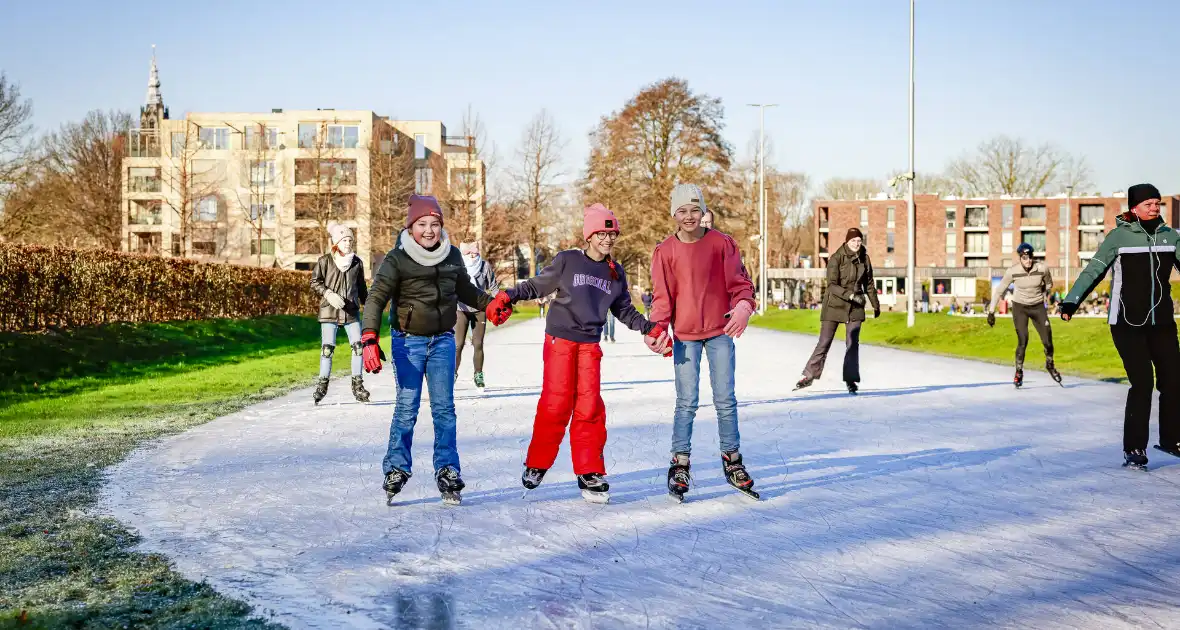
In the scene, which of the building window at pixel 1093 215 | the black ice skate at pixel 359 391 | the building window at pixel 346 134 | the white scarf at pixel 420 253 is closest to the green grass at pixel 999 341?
the black ice skate at pixel 359 391

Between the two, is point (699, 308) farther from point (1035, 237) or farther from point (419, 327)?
point (1035, 237)

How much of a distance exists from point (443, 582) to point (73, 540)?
73.9 inches

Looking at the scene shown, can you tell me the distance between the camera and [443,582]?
4.35 meters

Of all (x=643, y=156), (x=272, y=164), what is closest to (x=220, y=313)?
(x=643, y=156)

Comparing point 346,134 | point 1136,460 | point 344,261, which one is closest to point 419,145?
point 346,134

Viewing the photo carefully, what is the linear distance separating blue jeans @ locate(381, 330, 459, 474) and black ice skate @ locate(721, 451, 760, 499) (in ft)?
5.16

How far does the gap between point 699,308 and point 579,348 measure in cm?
73

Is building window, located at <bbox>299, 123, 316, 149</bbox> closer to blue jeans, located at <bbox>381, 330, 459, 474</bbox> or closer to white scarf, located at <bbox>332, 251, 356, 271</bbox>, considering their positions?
white scarf, located at <bbox>332, 251, 356, 271</bbox>

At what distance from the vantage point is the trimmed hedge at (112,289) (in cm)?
1554

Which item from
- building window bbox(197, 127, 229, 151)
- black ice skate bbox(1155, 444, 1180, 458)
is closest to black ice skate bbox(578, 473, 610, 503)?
black ice skate bbox(1155, 444, 1180, 458)

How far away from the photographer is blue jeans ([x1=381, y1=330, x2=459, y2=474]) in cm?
A: 607

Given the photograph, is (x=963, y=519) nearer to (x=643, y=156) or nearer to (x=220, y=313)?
(x=220, y=313)

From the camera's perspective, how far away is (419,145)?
87750 millimetres

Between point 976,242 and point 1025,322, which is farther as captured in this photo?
point 976,242
